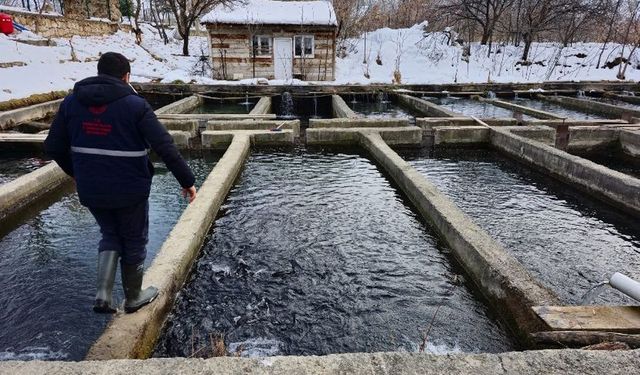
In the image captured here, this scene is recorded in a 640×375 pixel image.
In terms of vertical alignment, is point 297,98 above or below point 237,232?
above

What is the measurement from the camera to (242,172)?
7660mm

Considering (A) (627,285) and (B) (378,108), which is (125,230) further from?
(B) (378,108)

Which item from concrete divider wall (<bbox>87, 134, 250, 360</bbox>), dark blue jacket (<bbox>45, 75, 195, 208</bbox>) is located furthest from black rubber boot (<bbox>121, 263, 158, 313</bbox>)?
dark blue jacket (<bbox>45, 75, 195, 208</bbox>)

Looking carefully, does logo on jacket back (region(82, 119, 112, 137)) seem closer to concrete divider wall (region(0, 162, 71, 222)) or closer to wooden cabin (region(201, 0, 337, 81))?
concrete divider wall (region(0, 162, 71, 222))

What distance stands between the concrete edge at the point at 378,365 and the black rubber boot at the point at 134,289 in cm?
76

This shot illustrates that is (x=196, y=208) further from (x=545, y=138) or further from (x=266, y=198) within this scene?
(x=545, y=138)

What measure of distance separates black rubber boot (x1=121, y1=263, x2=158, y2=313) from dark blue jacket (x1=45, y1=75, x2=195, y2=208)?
54 cm

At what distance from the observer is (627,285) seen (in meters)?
2.77

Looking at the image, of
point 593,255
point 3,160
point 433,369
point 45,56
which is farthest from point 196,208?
point 45,56

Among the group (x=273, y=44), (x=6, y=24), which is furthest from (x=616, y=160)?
(x=6, y=24)

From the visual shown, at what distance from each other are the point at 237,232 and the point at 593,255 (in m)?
4.35

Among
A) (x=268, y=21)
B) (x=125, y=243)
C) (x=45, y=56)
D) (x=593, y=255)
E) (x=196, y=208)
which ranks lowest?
(x=593, y=255)

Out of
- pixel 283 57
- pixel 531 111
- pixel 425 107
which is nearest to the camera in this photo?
pixel 531 111

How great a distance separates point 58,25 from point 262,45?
11447 mm
